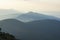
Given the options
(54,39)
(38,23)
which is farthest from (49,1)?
(54,39)

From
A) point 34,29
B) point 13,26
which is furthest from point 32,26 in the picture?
point 13,26

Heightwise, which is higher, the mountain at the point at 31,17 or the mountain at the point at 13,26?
the mountain at the point at 31,17

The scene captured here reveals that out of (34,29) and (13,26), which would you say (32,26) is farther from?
(13,26)

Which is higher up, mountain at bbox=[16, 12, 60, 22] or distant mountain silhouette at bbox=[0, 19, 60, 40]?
mountain at bbox=[16, 12, 60, 22]

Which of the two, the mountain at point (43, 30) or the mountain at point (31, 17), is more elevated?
→ the mountain at point (31, 17)

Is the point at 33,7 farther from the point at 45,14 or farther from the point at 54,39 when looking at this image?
the point at 54,39

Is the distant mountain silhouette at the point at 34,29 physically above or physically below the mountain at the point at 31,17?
below

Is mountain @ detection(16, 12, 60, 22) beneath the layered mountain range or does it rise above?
above

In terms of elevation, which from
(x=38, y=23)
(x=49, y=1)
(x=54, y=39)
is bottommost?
(x=54, y=39)
